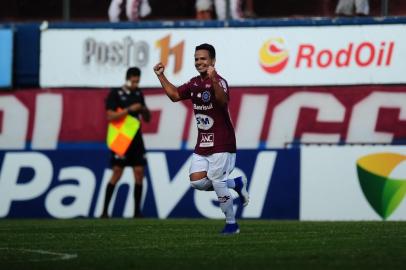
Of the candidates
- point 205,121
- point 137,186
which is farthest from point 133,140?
point 205,121

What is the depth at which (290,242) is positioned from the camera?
1145 cm

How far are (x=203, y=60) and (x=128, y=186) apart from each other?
8.02 meters

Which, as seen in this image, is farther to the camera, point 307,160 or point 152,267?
point 307,160

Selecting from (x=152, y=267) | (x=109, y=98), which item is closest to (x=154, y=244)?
(x=152, y=267)

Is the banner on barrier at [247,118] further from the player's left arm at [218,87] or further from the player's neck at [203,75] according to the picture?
the player's left arm at [218,87]

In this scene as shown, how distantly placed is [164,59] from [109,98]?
205 centimetres

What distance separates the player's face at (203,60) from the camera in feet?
40.0

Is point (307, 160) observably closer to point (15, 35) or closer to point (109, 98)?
point (109, 98)

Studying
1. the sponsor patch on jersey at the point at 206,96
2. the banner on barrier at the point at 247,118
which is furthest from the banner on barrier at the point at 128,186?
→ the sponsor patch on jersey at the point at 206,96

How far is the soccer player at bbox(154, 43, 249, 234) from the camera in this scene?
12422 millimetres

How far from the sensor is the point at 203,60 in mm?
12250

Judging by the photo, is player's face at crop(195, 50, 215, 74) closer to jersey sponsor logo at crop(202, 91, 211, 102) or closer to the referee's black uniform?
jersey sponsor logo at crop(202, 91, 211, 102)

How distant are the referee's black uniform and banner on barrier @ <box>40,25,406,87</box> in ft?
6.37

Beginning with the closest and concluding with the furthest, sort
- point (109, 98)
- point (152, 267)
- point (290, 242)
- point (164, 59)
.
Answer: point (152, 267) → point (290, 242) → point (109, 98) → point (164, 59)
